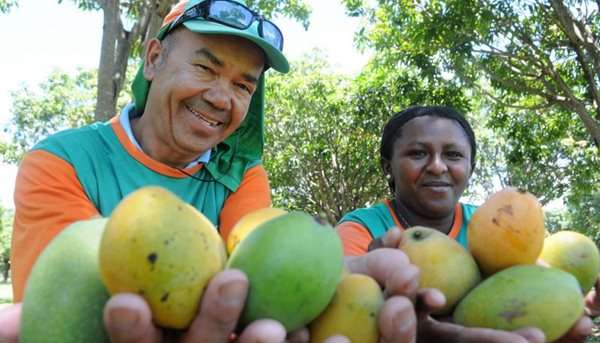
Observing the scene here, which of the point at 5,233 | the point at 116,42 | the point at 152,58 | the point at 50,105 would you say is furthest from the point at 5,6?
the point at 5,233

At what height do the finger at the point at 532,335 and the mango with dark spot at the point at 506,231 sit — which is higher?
the mango with dark spot at the point at 506,231

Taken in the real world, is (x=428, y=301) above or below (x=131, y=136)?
below

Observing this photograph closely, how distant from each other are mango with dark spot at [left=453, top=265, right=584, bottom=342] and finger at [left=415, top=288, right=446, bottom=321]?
0.57 feet

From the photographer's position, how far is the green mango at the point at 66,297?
1.22 metres

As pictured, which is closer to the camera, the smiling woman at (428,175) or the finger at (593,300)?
the finger at (593,300)

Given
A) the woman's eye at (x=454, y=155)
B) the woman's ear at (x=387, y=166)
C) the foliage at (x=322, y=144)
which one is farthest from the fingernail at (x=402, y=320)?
the foliage at (x=322, y=144)

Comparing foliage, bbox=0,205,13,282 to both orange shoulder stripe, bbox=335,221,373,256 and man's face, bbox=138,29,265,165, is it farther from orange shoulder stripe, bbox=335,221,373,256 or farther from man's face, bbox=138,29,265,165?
orange shoulder stripe, bbox=335,221,373,256

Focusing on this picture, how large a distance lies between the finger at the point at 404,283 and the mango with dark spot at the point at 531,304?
0.82 feet

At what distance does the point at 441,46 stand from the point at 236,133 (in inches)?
281

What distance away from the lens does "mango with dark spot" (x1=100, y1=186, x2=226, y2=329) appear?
3.77 feet

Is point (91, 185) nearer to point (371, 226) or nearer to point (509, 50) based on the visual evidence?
point (371, 226)

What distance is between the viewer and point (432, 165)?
282 centimetres

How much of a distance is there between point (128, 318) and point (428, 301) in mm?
688

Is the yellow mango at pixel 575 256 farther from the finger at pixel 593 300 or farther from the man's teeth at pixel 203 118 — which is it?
the man's teeth at pixel 203 118
